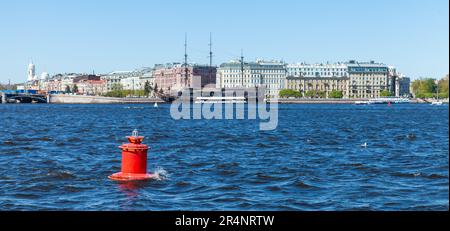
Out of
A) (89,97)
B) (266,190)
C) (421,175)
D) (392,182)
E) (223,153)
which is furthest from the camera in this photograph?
(89,97)

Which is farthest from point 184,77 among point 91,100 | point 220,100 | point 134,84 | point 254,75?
point 220,100

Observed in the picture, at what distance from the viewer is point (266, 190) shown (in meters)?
10.9

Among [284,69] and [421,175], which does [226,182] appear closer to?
[421,175]

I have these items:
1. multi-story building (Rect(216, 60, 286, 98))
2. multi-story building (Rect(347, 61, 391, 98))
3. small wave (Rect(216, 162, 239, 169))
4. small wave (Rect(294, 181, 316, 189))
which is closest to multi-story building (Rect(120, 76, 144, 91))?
multi-story building (Rect(216, 60, 286, 98))

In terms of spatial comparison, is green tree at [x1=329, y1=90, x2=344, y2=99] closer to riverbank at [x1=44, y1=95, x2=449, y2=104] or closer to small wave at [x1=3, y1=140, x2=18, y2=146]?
riverbank at [x1=44, y1=95, x2=449, y2=104]

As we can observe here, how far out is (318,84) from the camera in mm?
164125

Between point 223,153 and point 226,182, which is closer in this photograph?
point 226,182

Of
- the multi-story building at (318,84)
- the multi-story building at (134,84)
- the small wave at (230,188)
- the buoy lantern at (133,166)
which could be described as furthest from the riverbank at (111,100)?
the small wave at (230,188)

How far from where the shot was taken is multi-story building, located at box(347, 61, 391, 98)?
163500mm

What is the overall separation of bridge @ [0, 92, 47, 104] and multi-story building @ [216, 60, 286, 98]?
37.7m

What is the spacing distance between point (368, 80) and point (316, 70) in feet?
40.4
